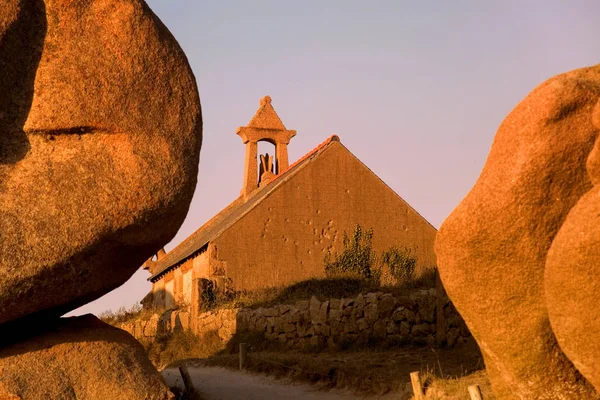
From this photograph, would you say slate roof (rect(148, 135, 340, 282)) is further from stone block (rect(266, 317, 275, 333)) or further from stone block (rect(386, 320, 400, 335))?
stone block (rect(386, 320, 400, 335))

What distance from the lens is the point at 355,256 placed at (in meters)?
25.3

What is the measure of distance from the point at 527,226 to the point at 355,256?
18687mm

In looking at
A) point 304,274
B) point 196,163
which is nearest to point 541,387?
point 196,163

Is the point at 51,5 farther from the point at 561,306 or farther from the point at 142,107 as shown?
the point at 561,306

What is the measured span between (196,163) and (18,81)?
1.80 m

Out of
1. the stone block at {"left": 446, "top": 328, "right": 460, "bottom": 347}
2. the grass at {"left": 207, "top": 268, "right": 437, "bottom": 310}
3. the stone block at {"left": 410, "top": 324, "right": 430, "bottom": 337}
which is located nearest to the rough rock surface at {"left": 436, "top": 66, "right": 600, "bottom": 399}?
the stone block at {"left": 446, "top": 328, "right": 460, "bottom": 347}

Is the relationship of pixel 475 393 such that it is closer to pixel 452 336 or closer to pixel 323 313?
pixel 452 336

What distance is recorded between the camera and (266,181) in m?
31.4

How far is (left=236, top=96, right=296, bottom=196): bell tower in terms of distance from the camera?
1255 inches

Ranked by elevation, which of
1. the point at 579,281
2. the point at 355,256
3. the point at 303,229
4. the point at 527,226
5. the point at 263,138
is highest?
the point at 263,138

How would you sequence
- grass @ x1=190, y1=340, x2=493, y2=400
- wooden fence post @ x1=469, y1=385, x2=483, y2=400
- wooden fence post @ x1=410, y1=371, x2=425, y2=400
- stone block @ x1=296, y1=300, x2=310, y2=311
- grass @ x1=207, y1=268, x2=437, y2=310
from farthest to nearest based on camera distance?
grass @ x1=207, y1=268, x2=437, y2=310, stone block @ x1=296, y1=300, x2=310, y2=311, grass @ x1=190, y1=340, x2=493, y2=400, wooden fence post @ x1=410, y1=371, x2=425, y2=400, wooden fence post @ x1=469, y1=385, x2=483, y2=400

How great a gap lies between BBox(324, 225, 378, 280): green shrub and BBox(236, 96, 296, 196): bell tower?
268 inches

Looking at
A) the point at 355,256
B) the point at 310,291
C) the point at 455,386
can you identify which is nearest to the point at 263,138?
the point at 355,256

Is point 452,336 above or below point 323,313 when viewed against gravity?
below
